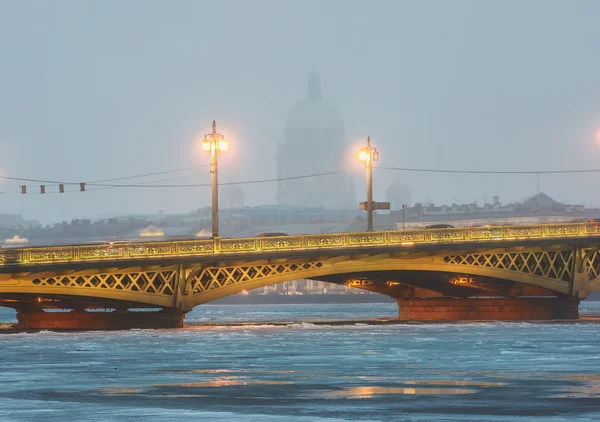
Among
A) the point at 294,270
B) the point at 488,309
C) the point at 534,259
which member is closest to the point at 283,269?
the point at 294,270

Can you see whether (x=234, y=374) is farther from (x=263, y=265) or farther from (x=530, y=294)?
(x=530, y=294)

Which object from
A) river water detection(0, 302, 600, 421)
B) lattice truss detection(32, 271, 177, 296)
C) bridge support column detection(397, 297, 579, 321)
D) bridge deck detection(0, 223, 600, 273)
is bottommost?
bridge support column detection(397, 297, 579, 321)

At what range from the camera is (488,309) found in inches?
3964

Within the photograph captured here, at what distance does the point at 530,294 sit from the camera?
100938 mm

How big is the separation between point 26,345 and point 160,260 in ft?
45.8

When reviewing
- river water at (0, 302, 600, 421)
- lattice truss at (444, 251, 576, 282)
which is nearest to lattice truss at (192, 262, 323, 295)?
lattice truss at (444, 251, 576, 282)

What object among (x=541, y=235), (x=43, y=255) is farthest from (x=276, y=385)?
(x=541, y=235)

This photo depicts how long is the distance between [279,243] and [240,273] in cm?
348

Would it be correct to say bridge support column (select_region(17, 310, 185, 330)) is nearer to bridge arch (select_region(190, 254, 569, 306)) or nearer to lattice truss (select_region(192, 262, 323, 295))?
lattice truss (select_region(192, 262, 323, 295))

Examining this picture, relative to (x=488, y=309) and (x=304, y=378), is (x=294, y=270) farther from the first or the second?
(x=304, y=378)

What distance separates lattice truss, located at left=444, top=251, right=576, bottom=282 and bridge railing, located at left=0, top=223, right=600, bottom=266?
6.38 feet

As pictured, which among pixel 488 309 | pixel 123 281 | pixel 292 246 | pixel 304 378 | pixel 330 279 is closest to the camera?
pixel 304 378

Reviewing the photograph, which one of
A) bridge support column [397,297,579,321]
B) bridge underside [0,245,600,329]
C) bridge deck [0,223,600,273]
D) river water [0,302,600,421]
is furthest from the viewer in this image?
bridge support column [397,297,579,321]

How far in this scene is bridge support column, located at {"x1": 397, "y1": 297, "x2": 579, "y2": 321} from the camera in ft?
314
